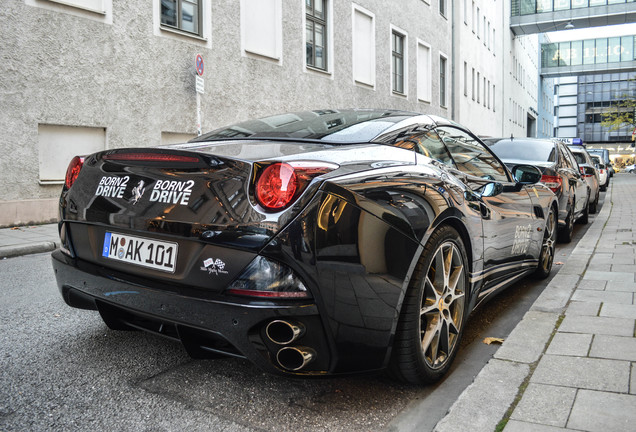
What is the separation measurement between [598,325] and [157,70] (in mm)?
9399

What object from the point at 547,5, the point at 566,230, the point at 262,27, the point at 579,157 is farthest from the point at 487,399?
the point at 547,5

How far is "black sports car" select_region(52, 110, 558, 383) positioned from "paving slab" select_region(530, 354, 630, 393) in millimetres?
457

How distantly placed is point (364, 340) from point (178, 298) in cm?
76

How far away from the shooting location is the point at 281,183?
89.6 inches

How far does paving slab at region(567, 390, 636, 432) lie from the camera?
7.63ft

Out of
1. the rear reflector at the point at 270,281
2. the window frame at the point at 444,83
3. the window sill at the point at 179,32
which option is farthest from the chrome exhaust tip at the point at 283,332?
the window frame at the point at 444,83

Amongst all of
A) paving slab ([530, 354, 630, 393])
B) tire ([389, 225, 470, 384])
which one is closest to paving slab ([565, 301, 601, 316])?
paving slab ([530, 354, 630, 393])

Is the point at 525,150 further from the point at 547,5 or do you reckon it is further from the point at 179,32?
the point at 547,5

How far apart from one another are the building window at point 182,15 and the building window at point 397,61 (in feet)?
35.1

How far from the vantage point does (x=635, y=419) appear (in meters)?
2.38

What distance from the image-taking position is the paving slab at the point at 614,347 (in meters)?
3.14

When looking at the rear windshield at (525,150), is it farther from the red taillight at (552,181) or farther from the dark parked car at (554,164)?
the red taillight at (552,181)

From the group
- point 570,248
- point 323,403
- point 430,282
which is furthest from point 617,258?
point 323,403

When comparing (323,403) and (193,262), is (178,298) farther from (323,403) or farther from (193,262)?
(323,403)
